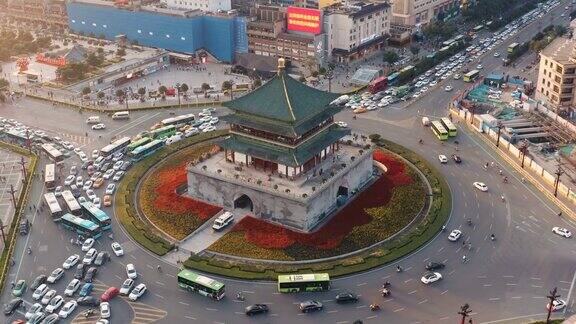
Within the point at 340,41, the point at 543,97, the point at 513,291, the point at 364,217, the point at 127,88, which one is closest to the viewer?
the point at 513,291

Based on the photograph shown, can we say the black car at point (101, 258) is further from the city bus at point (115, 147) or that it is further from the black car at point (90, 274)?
the city bus at point (115, 147)

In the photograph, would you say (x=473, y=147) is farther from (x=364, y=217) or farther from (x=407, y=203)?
(x=364, y=217)

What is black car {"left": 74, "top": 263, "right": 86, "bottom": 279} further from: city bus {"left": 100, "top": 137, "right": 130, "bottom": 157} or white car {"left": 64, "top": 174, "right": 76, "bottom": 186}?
city bus {"left": 100, "top": 137, "right": 130, "bottom": 157}

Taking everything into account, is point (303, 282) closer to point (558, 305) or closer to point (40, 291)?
point (558, 305)

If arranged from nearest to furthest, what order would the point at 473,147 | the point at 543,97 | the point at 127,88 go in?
the point at 473,147 → the point at 543,97 → the point at 127,88

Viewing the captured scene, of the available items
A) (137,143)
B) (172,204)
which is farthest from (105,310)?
(137,143)

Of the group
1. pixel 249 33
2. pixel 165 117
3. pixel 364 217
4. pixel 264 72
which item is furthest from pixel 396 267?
pixel 249 33
